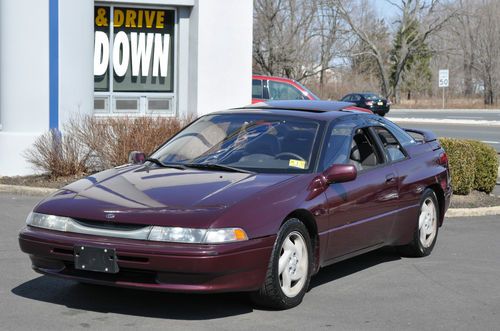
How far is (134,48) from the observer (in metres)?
16.4

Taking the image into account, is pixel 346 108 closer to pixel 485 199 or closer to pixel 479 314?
pixel 479 314

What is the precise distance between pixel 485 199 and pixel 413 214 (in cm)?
468

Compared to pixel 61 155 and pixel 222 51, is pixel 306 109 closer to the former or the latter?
A: pixel 61 155

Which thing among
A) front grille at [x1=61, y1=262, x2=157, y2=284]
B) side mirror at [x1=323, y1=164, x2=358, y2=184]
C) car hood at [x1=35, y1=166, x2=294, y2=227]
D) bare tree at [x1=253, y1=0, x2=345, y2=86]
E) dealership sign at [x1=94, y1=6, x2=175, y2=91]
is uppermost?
bare tree at [x1=253, y1=0, x2=345, y2=86]

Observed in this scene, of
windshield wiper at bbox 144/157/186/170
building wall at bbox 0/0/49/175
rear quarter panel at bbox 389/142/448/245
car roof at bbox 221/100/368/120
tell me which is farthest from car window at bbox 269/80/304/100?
windshield wiper at bbox 144/157/186/170

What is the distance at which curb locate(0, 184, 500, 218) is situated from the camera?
11.2 meters

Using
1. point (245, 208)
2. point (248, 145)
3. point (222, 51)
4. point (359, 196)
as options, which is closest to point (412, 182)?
point (359, 196)

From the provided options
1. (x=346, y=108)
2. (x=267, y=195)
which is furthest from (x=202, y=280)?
(x=346, y=108)

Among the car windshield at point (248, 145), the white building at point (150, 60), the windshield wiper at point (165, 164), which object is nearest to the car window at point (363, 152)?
the car windshield at point (248, 145)

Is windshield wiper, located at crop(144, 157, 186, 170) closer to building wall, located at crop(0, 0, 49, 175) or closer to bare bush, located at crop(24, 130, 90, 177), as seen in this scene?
bare bush, located at crop(24, 130, 90, 177)

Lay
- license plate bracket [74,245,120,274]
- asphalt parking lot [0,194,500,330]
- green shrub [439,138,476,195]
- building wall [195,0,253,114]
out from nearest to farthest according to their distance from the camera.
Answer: license plate bracket [74,245,120,274] → asphalt parking lot [0,194,500,330] → green shrub [439,138,476,195] → building wall [195,0,253,114]

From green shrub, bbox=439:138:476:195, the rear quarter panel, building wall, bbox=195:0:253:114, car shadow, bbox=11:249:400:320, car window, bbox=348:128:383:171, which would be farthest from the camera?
building wall, bbox=195:0:253:114

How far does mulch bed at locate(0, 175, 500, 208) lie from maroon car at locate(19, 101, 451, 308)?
387 cm

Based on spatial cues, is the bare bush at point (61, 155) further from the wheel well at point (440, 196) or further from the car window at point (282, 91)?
the car window at point (282, 91)
